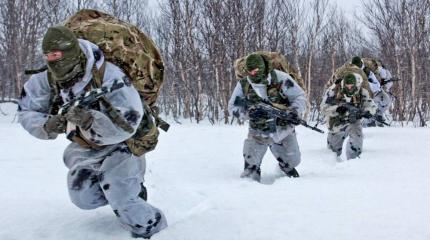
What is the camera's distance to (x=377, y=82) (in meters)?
10.2

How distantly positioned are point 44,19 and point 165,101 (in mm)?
→ 10132

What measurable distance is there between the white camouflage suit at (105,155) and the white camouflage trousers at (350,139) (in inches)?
228

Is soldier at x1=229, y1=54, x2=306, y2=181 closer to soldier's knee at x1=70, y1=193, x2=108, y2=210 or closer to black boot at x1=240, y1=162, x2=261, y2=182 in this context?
black boot at x1=240, y1=162, x2=261, y2=182

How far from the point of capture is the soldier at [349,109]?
8031 millimetres

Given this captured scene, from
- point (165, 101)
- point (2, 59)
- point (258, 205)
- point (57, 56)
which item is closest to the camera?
point (57, 56)

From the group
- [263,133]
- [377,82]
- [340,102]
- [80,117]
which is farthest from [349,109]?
[80,117]

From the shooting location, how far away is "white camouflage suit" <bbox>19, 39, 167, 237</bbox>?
9.11 ft

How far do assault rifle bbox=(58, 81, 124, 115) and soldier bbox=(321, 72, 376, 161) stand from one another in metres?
5.83

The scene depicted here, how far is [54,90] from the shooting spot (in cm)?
301

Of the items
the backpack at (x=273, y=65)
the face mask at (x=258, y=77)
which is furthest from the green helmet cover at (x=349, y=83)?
the face mask at (x=258, y=77)

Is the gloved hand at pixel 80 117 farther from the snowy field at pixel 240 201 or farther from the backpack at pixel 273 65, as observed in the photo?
the backpack at pixel 273 65

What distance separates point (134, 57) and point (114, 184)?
847mm

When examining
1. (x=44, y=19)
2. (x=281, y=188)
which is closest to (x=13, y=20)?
(x=44, y=19)

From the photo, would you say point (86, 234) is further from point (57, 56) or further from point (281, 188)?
point (281, 188)
